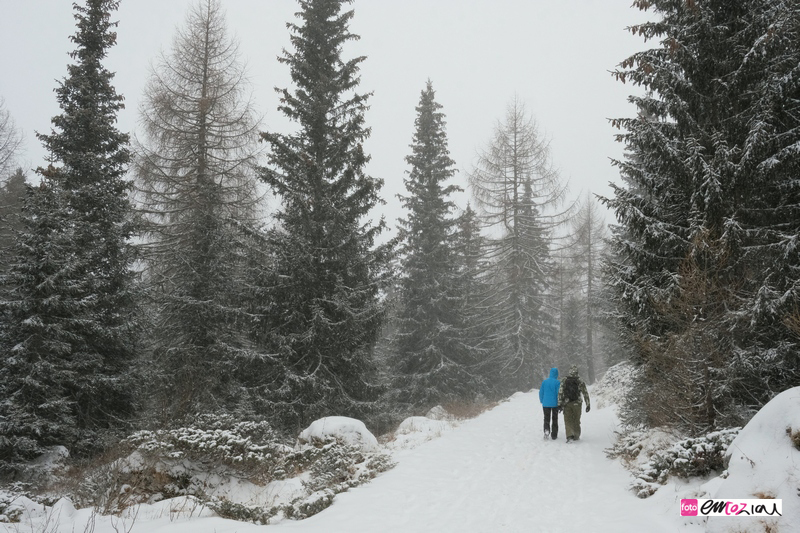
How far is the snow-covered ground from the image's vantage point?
4.78 m

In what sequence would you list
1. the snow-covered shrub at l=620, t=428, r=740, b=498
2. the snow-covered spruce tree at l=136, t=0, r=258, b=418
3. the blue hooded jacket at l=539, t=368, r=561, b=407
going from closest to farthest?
the snow-covered shrub at l=620, t=428, r=740, b=498, the blue hooded jacket at l=539, t=368, r=561, b=407, the snow-covered spruce tree at l=136, t=0, r=258, b=418

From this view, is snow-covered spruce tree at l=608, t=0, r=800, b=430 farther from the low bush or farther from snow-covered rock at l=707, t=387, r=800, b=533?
snow-covered rock at l=707, t=387, r=800, b=533

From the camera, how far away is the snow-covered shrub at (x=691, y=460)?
18.3 ft

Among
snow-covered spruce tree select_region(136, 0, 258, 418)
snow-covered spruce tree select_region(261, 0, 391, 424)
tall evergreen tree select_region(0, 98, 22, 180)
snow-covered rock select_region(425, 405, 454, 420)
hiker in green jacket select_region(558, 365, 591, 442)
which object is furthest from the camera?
tall evergreen tree select_region(0, 98, 22, 180)

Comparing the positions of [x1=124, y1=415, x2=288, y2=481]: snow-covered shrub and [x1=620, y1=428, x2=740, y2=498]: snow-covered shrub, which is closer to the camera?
[x1=620, y1=428, x2=740, y2=498]: snow-covered shrub

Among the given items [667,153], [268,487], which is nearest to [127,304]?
[268,487]

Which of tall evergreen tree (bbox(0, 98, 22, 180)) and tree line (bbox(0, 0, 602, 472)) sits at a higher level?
tall evergreen tree (bbox(0, 98, 22, 180))

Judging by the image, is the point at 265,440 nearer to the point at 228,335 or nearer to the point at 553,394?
the point at 228,335

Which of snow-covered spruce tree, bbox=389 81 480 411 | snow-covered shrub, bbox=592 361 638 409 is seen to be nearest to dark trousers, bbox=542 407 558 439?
snow-covered shrub, bbox=592 361 638 409

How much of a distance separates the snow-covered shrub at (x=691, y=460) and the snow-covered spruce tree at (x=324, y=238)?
7620mm

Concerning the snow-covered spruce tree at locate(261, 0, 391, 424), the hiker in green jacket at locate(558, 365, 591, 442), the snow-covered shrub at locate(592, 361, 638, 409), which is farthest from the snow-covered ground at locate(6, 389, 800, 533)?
the snow-covered shrub at locate(592, 361, 638, 409)

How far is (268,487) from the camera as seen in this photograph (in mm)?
7414

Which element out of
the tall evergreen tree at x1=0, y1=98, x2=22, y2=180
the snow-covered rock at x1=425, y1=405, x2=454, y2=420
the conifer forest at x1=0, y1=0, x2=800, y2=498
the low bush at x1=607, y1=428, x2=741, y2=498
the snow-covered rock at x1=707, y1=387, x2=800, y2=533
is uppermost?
the tall evergreen tree at x1=0, y1=98, x2=22, y2=180

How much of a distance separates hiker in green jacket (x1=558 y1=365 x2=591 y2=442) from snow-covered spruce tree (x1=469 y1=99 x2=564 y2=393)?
14.2 metres
